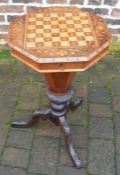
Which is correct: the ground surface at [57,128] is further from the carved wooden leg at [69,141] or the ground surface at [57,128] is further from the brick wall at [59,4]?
the brick wall at [59,4]

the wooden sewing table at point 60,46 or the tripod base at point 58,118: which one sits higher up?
the wooden sewing table at point 60,46

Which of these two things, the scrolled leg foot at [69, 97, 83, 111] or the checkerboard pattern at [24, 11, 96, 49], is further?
the scrolled leg foot at [69, 97, 83, 111]

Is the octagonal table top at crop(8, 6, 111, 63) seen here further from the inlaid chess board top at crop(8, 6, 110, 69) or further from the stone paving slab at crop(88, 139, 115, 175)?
the stone paving slab at crop(88, 139, 115, 175)

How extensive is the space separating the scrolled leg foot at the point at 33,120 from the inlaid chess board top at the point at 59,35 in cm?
73

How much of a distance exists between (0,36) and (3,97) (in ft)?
2.62

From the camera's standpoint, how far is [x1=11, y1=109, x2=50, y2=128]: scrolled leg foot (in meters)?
2.82

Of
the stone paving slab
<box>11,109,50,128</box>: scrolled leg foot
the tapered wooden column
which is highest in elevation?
the tapered wooden column

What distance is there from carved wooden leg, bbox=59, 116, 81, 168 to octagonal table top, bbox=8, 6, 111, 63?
0.74 m

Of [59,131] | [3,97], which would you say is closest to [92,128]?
[59,131]

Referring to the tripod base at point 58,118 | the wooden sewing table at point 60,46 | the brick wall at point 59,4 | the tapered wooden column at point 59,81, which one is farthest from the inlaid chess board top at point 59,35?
the brick wall at point 59,4

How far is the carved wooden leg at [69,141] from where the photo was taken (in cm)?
261

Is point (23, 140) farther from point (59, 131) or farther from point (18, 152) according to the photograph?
point (59, 131)

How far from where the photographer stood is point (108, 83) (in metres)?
3.39

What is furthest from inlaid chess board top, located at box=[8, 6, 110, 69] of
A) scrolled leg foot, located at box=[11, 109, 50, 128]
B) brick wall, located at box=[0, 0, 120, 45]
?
brick wall, located at box=[0, 0, 120, 45]
